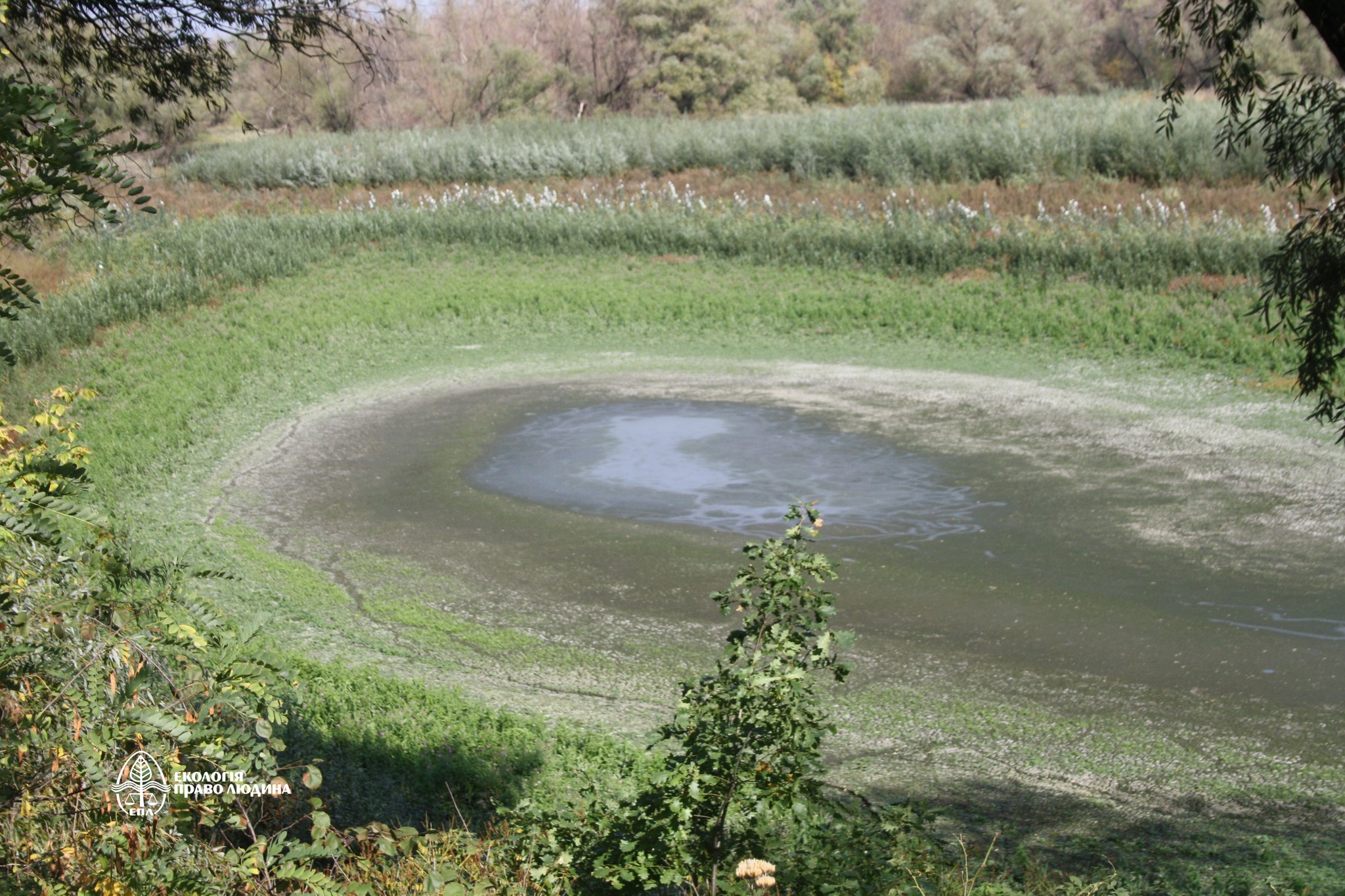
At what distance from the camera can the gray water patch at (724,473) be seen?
811cm

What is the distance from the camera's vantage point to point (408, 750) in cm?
489

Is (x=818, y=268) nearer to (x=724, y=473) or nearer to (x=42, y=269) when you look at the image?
(x=724, y=473)

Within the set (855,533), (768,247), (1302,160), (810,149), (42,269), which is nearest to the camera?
(1302,160)

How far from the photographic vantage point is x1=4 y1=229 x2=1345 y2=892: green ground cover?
829 centimetres

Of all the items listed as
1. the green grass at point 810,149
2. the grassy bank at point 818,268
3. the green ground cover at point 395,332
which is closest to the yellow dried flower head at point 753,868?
the green ground cover at point 395,332

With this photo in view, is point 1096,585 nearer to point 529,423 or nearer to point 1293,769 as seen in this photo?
point 1293,769

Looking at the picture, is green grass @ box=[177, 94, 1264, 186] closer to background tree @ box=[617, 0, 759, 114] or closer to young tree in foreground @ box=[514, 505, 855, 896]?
young tree in foreground @ box=[514, 505, 855, 896]

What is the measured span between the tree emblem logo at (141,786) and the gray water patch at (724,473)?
14.8 ft

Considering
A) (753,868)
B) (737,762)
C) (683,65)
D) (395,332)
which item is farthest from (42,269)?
(683,65)

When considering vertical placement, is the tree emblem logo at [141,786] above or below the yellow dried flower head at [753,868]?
above

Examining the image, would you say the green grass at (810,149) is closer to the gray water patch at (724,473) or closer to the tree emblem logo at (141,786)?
the gray water patch at (724,473)

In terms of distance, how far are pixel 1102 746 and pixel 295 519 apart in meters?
5.75

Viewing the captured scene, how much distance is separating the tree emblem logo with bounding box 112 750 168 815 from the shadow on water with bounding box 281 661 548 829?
1064mm

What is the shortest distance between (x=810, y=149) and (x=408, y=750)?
18929 mm
